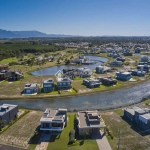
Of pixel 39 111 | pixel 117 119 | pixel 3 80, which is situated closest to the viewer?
pixel 117 119

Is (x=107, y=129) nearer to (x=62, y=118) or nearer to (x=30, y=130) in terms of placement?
(x=62, y=118)

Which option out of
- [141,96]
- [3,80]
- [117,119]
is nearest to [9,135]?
[117,119]

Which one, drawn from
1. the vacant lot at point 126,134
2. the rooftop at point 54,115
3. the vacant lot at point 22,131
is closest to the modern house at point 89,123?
the vacant lot at point 126,134

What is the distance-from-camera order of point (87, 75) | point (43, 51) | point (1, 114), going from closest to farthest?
point (1, 114)
point (87, 75)
point (43, 51)

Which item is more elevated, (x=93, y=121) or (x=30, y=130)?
(x=93, y=121)

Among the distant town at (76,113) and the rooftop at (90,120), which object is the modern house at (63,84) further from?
the rooftop at (90,120)
